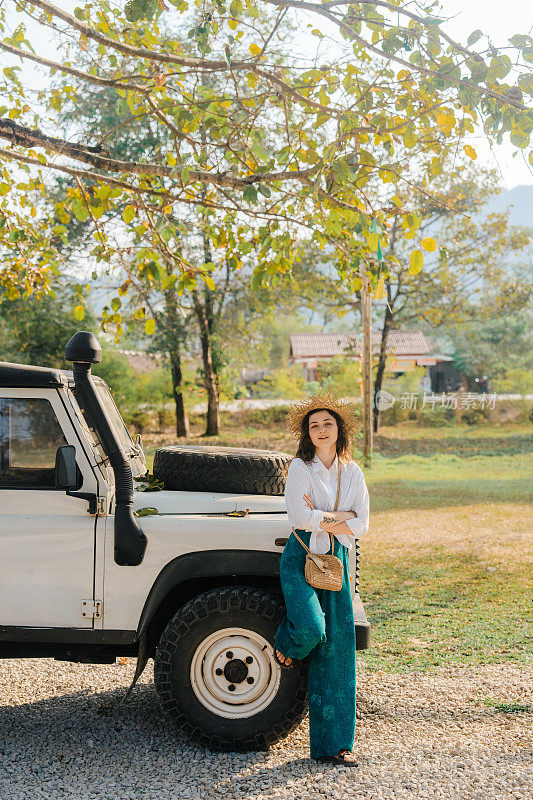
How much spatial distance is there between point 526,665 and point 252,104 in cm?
469

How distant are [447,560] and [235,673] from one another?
6.06m

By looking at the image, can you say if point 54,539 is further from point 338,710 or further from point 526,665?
point 526,665

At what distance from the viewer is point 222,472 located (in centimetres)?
426

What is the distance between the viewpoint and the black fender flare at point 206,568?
383cm

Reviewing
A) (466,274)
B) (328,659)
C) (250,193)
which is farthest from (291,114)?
(466,274)

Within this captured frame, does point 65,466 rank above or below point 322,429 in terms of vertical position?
below

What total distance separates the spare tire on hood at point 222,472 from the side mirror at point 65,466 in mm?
739

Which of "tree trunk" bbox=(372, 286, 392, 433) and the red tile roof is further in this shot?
the red tile roof

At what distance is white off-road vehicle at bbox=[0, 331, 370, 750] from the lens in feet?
12.6

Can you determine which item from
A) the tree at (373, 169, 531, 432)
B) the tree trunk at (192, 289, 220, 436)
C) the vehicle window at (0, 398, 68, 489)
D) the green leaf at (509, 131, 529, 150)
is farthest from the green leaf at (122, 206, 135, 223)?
the tree trunk at (192, 289, 220, 436)

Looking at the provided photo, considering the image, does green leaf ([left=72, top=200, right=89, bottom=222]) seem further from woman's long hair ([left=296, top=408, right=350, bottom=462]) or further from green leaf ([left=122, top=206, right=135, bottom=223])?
woman's long hair ([left=296, top=408, right=350, bottom=462])

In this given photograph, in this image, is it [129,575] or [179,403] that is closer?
[129,575]

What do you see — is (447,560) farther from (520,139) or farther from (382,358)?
(382,358)

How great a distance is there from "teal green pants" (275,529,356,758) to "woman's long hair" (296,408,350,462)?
0.42m
